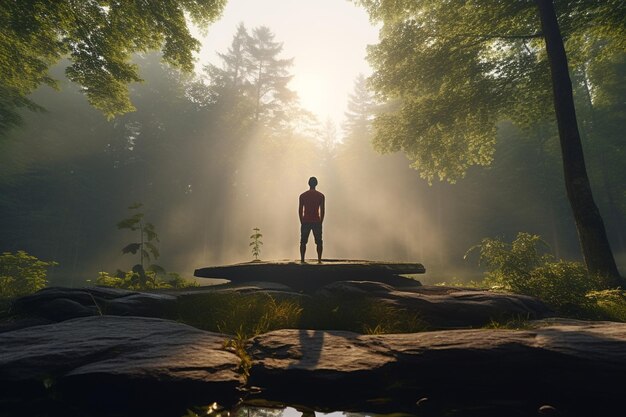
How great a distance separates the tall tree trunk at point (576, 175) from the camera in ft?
31.9

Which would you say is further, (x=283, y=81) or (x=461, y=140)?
(x=283, y=81)

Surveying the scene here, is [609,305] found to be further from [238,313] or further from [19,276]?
[19,276]

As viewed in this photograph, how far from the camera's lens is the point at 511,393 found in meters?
3.60

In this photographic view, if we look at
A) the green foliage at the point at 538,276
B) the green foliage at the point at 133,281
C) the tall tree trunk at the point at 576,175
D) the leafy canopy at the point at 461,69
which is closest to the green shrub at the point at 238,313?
the green foliage at the point at 133,281

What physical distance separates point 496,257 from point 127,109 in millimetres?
13936

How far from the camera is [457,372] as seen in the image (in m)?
3.84

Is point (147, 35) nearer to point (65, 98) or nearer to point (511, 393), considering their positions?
point (511, 393)

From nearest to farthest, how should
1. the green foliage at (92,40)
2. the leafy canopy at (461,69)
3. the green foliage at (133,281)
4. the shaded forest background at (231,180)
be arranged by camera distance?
the green foliage at (133,281) < the green foliage at (92,40) < the leafy canopy at (461,69) < the shaded forest background at (231,180)

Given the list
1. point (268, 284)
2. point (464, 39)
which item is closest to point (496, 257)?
point (268, 284)

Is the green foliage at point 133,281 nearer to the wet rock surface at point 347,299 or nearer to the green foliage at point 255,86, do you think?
the wet rock surface at point 347,299

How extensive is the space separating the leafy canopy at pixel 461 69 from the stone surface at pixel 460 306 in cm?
946

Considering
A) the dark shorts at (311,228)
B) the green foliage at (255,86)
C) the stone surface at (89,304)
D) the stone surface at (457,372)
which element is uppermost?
the green foliage at (255,86)

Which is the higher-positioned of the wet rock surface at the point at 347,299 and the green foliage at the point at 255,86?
the green foliage at the point at 255,86

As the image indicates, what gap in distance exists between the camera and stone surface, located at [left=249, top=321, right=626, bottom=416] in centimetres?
341
